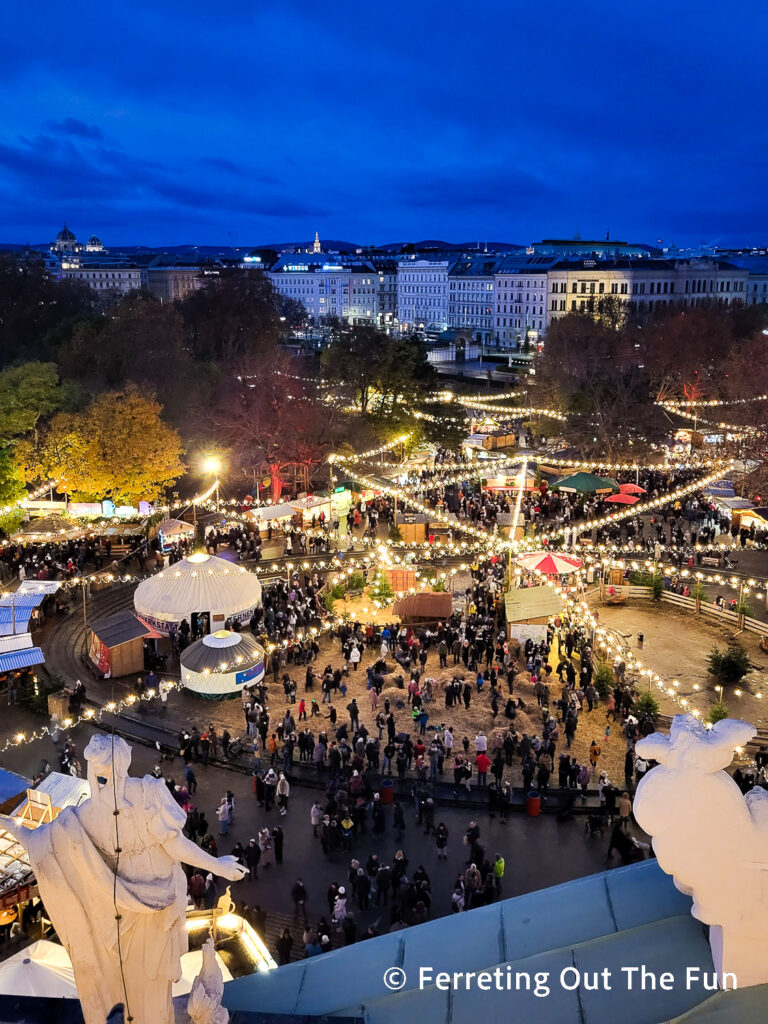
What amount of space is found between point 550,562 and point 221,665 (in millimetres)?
9699

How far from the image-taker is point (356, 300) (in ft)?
455

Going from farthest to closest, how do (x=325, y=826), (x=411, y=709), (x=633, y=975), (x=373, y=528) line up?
(x=373, y=528) < (x=411, y=709) < (x=325, y=826) < (x=633, y=975)

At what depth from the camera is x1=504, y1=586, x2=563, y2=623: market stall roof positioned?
23562mm

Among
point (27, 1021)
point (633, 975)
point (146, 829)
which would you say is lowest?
point (27, 1021)

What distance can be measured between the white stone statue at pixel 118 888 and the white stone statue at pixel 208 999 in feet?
0.58

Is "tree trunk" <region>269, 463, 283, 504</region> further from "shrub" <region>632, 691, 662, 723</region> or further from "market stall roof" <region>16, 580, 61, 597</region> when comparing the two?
"shrub" <region>632, 691, 662, 723</region>

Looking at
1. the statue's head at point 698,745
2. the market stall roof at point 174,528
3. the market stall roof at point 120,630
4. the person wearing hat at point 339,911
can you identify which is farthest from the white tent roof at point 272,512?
the statue's head at point 698,745

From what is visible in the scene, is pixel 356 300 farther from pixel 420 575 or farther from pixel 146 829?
pixel 146 829

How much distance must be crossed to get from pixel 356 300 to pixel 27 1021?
139 metres

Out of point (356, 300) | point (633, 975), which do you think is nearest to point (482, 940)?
point (633, 975)

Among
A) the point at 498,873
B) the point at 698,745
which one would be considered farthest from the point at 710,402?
the point at 698,745

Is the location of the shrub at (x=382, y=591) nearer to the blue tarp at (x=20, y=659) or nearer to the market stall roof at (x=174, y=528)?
the market stall roof at (x=174, y=528)

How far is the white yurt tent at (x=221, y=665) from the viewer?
68.6 feet

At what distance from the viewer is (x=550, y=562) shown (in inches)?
984
